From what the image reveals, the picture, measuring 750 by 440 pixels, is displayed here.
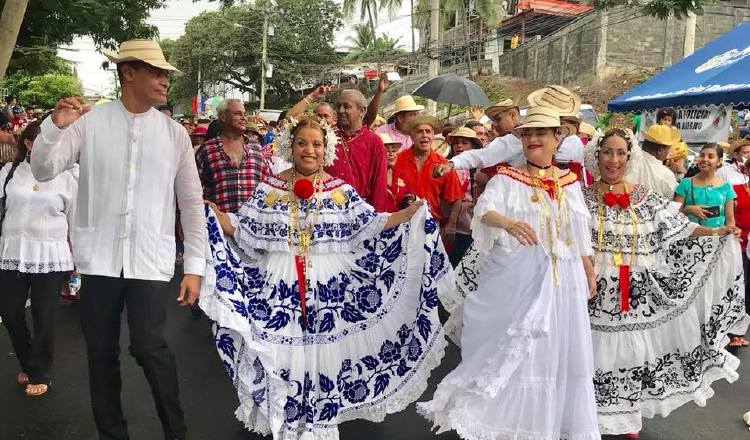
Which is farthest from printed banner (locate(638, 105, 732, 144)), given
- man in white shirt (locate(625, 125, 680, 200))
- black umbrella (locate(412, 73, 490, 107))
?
man in white shirt (locate(625, 125, 680, 200))

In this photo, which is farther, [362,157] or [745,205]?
[745,205]

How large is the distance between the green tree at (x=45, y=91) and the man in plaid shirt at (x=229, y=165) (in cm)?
4232

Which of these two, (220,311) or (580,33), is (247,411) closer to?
(220,311)

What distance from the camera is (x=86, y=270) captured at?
10.7 ft

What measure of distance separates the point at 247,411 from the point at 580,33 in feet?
91.1

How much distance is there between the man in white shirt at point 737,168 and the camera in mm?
7223

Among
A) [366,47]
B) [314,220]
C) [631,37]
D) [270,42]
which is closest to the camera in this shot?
[314,220]

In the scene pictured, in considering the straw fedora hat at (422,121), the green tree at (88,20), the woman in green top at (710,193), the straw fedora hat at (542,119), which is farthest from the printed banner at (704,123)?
the green tree at (88,20)

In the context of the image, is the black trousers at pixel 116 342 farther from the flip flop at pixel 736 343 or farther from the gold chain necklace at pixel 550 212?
the flip flop at pixel 736 343

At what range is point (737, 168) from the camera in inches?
315

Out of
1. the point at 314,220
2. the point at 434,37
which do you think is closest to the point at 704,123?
the point at 314,220

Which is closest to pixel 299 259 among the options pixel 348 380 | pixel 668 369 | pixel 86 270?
pixel 348 380

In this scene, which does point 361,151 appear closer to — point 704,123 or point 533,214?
point 533,214

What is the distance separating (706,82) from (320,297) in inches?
327
